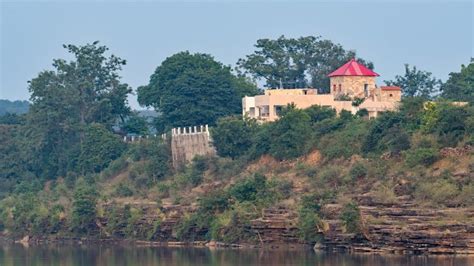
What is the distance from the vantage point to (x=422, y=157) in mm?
81500

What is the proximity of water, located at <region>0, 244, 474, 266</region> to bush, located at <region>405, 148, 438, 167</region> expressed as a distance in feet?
25.6

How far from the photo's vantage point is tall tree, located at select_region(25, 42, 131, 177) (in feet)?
362

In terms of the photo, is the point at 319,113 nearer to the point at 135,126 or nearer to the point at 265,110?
the point at 265,110

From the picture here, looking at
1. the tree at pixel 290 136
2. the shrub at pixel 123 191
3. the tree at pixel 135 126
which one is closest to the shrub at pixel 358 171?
the tree at pixel 290 136

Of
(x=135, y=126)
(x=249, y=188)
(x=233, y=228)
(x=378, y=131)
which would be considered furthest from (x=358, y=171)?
(x=135, y=126)

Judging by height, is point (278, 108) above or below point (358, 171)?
above

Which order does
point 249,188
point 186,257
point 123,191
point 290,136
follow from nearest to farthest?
1. point 186,257
2. point 249,188
3. point 290,136
4. point 123,191

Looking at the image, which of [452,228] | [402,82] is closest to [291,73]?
[402,82]

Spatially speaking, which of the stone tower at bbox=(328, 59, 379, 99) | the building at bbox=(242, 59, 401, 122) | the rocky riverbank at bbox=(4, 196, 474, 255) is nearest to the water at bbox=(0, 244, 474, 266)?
the rocky riverbank at bbox=(4, 196, 474, 255)

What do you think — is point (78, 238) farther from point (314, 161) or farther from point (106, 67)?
point (106, 67)

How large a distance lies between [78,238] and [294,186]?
1367 centimetres

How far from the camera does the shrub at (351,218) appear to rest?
7569 cm

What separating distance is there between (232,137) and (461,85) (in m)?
15.3

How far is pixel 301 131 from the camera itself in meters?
92.1
